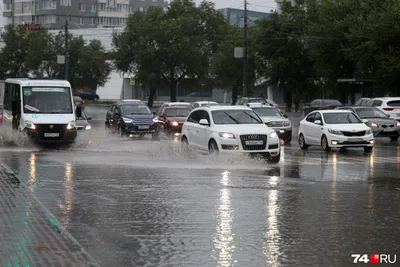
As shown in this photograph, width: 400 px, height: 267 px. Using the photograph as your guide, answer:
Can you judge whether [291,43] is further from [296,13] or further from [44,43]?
[44,43]

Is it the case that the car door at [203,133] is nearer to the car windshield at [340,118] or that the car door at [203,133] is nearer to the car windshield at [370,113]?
the car windshield at [340,118]

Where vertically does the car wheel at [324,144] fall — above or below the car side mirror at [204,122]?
below

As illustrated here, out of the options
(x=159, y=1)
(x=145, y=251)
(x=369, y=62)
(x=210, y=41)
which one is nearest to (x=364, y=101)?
(x=369, y=62)

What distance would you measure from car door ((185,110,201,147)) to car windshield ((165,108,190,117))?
16.8 meters

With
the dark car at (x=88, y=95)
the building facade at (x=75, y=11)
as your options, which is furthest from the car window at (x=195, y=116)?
the building facade at (x=75, y=11)

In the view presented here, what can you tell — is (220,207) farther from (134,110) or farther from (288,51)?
(288,51)

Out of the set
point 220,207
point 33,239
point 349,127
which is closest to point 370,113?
point 349,127

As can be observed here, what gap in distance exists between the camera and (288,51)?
8044cm

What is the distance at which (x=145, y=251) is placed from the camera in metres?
9.64

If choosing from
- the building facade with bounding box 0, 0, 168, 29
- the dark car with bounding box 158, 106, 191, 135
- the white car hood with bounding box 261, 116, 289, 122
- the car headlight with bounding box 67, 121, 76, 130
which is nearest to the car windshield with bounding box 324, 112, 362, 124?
the white car hood with bounding box 261, 116, 289, 122

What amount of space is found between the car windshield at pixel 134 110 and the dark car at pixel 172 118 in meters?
1.35

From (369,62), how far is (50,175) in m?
42.4

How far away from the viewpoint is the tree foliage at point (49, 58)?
105 meters

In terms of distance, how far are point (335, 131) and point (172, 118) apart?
14.8 metres
